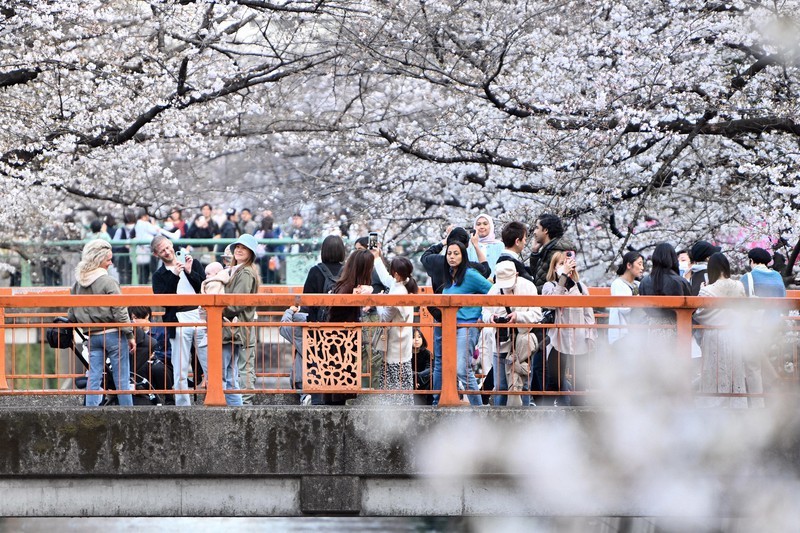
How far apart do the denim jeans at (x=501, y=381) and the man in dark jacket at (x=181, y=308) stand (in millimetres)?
2382

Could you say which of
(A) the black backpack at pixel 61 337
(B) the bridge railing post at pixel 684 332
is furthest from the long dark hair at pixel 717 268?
(A) the black backpack at pixel 61 337

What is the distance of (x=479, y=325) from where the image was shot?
28.1ft

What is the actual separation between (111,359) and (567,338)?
3.63 meters

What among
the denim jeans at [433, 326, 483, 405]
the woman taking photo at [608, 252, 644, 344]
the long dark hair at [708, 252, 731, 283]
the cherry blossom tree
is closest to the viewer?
the denim jeans at [433, 326, 483, 405]

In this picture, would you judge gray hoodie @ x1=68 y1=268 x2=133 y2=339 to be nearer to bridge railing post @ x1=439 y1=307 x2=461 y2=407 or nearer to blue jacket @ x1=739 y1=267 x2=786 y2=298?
bridge railing post @ x1=439 y1=307 x2=461 y2=407

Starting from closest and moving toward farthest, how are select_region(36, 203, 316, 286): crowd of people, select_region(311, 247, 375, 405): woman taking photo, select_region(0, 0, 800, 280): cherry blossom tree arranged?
1. select_region(311, 247, 375, 405): woman taking photo
2. select_region(0, 0, 800, 280): cherry blossom tree
3. select_region(36, 203, 316, 286): crowd of people

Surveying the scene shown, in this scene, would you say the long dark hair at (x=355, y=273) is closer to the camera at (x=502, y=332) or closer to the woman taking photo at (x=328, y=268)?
the woman taking photo at (x=328, y=268)

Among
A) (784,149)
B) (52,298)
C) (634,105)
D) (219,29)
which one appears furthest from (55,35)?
(784,149)

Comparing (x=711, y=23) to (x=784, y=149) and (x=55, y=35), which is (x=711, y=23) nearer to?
(x=784, y=149)

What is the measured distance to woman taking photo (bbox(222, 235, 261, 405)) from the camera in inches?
354

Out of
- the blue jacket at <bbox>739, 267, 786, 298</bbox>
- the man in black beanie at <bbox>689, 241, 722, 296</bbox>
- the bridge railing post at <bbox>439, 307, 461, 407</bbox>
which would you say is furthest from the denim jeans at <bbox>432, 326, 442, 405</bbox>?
the blue jacket at <bbox>739, 267, 786, 298</bbox>

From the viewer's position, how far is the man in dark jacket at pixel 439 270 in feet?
29.3

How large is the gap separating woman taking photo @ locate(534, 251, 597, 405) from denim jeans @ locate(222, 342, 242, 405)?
2.42 meters

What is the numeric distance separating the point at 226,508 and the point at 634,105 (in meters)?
6.95
